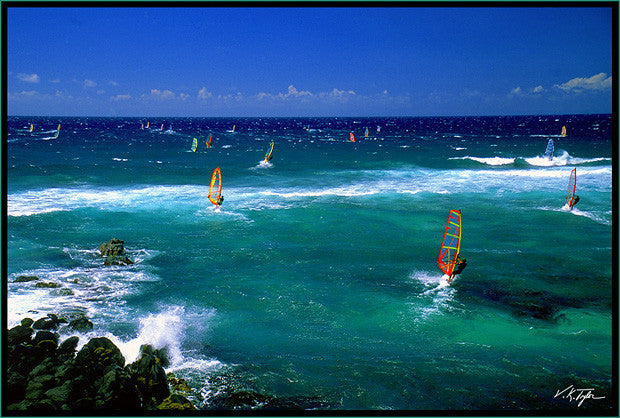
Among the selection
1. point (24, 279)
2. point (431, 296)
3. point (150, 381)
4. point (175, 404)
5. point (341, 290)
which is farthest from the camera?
point (341, 290)

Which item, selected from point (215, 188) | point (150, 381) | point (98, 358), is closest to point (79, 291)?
point (98, 358)

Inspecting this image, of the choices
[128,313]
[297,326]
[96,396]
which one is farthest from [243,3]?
[128,313]

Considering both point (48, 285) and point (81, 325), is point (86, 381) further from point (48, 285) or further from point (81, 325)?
point (48, 285)

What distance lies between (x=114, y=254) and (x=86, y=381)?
36.8 feet

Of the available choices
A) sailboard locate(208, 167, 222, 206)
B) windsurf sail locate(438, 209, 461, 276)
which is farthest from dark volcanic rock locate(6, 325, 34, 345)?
sailboard locate(208, 167, 222, 206)

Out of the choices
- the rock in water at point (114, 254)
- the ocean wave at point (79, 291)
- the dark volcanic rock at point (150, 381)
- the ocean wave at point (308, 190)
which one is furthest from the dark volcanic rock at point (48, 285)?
the ocean wave at point (308, 190)

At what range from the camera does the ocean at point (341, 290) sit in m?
11.0

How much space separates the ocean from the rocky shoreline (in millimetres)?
1047

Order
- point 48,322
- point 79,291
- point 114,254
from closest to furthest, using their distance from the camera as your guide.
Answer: point 48,322 < point 79,291 < point 114,254

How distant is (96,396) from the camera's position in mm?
9086

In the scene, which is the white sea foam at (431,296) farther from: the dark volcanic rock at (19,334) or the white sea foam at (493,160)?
the white sea foam at (493,160)

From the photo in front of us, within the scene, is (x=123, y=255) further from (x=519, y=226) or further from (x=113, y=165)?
(x=113, y=165)

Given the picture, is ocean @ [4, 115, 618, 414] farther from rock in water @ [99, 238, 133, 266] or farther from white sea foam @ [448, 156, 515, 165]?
white sea foam @ [448, 156, 515, 165]

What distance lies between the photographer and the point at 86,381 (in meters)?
9.35
